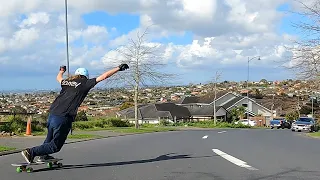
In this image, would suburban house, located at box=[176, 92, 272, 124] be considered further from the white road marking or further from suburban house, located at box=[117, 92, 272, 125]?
the white road marking

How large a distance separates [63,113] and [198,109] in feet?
288

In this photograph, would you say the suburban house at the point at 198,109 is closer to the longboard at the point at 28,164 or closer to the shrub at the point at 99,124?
the shrub at the point at 99,124

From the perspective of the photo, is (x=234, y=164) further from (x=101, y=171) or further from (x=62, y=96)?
(x=62, y=96)

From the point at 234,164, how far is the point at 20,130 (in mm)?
17693

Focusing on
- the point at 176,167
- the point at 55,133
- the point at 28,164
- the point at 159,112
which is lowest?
the point at 176,167

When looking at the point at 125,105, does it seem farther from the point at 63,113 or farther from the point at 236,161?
the point at 63,113

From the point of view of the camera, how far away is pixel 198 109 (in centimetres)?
9700

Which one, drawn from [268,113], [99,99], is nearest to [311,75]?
[99,99]

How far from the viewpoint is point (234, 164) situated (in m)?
10.7

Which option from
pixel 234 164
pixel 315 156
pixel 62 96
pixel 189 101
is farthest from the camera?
pixel 189 101

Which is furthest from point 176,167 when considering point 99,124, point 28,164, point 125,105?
point 125,105

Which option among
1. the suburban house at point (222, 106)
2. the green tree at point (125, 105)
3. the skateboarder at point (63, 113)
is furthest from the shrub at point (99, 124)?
the suburban house at point (222, 106)

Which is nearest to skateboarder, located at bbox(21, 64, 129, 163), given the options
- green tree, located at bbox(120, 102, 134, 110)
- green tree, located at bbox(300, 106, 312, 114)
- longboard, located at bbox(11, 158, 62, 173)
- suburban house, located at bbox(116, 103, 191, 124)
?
longboard, located at bbox(11, 158, 62, 173)

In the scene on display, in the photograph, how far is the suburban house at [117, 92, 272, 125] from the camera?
82.1m
